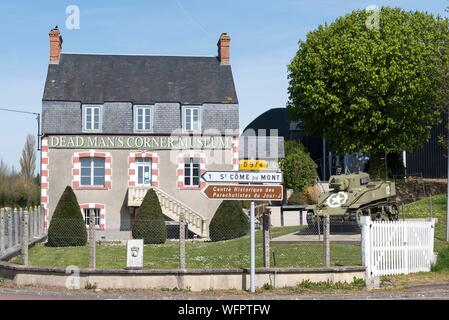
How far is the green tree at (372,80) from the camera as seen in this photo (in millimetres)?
40719

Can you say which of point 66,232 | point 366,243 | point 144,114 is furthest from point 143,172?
point 366,243

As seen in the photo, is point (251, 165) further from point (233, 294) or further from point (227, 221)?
point (227, 221)

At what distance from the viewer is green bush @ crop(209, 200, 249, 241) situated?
34500mm

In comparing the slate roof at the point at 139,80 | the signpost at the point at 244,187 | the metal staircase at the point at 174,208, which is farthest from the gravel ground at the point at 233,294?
the slate roof at the point at 139,80

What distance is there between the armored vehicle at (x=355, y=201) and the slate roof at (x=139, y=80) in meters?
14.6

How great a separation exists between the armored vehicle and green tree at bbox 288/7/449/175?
11.3 meters

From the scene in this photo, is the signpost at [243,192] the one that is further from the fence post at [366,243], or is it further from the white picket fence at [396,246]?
the white picket fence at [396,246]

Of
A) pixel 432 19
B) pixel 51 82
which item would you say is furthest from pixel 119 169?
pixel 432 19

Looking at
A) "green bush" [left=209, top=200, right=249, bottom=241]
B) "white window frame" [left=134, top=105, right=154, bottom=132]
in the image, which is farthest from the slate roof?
"green bush" [left=209, top=200, right=249, bottom=241]

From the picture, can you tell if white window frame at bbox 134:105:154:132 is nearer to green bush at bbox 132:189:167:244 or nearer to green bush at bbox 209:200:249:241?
green bush at bbox 132:189:167:244

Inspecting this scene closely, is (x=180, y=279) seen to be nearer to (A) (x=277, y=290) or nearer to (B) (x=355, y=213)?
(A) (x=277, y=290)

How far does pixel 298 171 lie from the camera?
51406 millimetres

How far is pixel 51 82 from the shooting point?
1715 inches
